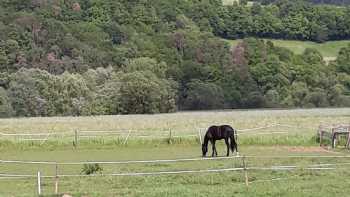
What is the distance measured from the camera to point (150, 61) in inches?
3762

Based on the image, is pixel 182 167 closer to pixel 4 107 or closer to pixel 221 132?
pixel 221 132

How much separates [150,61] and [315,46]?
70.3m

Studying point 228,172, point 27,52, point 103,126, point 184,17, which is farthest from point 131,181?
point 184,17

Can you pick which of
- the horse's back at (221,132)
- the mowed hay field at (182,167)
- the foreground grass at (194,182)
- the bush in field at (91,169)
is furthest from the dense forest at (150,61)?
the bush in field at (91,169)

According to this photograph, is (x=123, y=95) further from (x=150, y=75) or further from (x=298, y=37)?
(x=298, y=37)

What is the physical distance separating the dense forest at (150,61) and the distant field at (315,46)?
2.92 m

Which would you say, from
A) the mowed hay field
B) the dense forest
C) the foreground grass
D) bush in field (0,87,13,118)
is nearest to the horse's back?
the mowed hay field

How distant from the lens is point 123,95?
7919 centimetres

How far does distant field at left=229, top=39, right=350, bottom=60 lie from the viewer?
149m

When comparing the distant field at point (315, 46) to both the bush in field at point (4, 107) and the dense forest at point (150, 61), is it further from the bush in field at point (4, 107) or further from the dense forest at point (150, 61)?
the bush in field at point (4, 107)

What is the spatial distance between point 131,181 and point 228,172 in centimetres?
355

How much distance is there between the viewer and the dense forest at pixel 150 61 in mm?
81750

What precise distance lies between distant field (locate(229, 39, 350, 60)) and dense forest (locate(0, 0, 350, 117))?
292 centimetres

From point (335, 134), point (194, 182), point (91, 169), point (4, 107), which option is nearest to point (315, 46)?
point (4, 107)
